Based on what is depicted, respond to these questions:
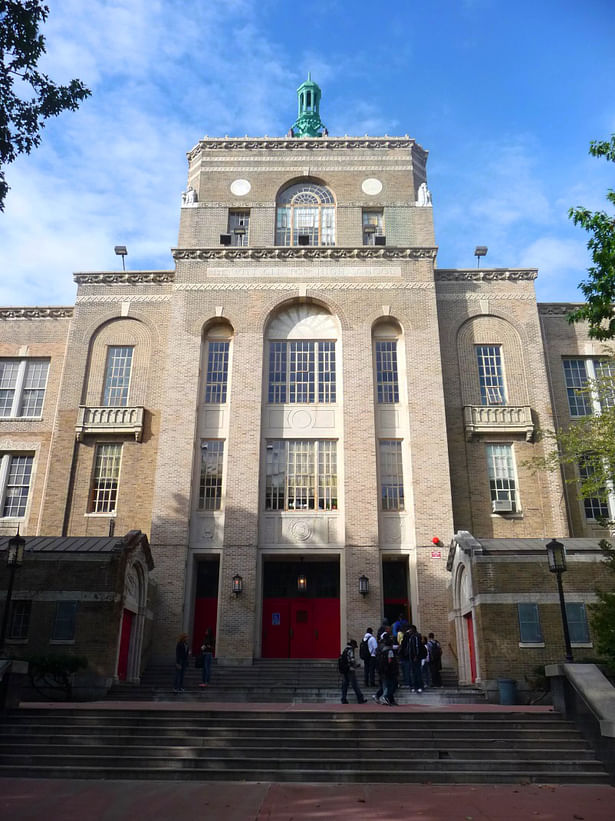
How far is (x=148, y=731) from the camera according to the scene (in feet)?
43.8

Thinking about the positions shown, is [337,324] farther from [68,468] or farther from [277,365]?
[68,468]

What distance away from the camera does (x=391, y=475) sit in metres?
27.0

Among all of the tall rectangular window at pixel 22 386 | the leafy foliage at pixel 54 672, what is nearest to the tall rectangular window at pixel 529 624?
the leafy foliage at pixel 54 672

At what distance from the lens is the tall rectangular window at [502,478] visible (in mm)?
26875

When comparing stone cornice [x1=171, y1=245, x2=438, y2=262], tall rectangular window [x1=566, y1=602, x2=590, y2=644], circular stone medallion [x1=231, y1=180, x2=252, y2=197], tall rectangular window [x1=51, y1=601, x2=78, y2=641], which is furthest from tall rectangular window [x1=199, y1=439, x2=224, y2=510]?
tall rectangular window [x1=566, y1=602, x2=590, y2=644]

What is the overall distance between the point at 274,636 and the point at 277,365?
10.6 m

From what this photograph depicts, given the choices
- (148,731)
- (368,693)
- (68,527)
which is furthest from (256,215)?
(148,731)

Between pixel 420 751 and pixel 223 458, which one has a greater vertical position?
pixel 223 458

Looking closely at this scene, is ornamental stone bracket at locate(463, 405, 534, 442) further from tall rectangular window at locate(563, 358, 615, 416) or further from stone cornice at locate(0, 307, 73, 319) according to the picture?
stone cornice at locate(0, 307, 73, 319)

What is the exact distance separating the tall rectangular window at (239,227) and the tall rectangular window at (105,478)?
35.1 ft

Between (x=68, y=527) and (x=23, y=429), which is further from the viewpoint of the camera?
(x=23, y=429)

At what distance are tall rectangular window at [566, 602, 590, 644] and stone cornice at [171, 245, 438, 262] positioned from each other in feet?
52.1

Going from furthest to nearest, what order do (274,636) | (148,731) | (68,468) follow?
1. (68,468)
2. (274,636)
3. (148,731)

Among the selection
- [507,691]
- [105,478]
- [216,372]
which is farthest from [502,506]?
[105,478]
